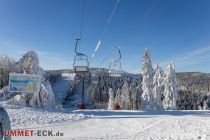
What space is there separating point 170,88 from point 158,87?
2.18 metres

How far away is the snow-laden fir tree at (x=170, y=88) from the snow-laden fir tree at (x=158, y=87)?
1219mm

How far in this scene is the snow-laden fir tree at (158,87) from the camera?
50.3 m

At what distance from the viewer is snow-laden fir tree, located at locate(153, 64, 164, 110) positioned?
50.3 meters

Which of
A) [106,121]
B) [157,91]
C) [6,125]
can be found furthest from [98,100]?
[6,125]

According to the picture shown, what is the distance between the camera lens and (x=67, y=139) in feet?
42.6

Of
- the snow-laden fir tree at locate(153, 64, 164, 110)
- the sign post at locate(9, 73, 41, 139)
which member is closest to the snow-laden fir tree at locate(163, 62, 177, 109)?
the snow-laden fir tree at locate(153, 64, 164, 110)

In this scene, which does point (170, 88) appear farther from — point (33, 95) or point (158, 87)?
point (33, 95)

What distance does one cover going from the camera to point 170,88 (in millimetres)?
52062

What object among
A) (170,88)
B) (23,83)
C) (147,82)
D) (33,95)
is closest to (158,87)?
(170,88)

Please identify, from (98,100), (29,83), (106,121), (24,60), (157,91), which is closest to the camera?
(106,121)

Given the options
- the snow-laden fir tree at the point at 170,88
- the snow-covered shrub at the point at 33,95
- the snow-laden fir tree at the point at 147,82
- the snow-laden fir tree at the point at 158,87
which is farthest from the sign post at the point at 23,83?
the snow-laden fir tree at the point at 170,88

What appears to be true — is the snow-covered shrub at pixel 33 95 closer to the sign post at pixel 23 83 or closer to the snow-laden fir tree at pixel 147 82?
the sign post at pixel 23 83

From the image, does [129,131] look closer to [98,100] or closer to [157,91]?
[157,91]

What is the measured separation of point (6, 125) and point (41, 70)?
103 ft
